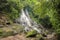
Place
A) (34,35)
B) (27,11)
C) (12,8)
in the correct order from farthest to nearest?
1. (27,11)
2. (12,8)
3. (34,35)

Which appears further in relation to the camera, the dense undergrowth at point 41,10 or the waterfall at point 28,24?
the waterfall at point 28,24

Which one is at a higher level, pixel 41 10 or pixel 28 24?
pixel 28 24

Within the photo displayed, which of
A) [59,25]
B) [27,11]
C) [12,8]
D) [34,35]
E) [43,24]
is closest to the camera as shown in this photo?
Answer: [59,25]

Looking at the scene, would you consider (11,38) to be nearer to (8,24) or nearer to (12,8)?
(8,24)

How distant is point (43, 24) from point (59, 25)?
35.0ft

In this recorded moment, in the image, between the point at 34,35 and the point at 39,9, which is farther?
the point at 34,35

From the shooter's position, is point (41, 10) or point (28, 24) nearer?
point (41, 10)

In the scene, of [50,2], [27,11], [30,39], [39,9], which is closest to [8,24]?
[30,39]

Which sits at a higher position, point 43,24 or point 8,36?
point 43,24

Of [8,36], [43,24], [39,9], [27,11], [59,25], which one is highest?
[27,11]

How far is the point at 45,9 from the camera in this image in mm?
10641

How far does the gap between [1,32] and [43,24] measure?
28.9 feet

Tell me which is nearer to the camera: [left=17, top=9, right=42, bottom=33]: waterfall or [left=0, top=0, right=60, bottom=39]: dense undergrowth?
[left=0, top=0, right=60, bottom=39]: dense undergrowth

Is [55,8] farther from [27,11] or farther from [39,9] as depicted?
[27,11]
